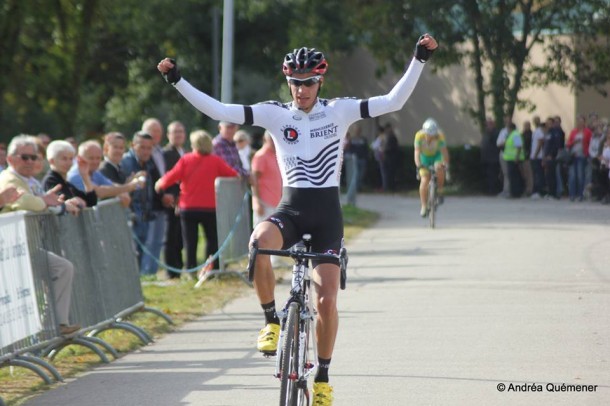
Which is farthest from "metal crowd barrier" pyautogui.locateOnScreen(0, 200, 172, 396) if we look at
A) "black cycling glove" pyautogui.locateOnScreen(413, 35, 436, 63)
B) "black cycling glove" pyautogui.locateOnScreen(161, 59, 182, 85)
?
"black cycling glove" pyautogui.locateOnScreen(413, 35, 436, 63)

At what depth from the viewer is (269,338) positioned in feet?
26.3

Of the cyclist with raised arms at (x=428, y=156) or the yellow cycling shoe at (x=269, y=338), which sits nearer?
the yellow cycling shoe at (x=269, y=338)

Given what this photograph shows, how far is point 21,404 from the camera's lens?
9.02 m

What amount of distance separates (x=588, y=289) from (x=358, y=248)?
21.8 ft

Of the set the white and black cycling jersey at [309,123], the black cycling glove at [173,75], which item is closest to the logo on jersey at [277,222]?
the white and black cycling jersey at [309,123]

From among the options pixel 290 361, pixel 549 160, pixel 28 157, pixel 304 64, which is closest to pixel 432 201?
pixel 549 160

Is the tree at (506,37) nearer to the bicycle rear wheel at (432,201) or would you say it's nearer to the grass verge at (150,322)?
the bicycle rear wheel at (432,201)

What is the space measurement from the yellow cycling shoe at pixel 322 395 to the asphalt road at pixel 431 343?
0.76m

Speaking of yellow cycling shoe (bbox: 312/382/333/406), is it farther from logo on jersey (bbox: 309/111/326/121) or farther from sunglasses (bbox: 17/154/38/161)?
sunglasses (bbox: 17/154/38/161)

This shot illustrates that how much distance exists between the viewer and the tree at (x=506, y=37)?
37094 millimetres

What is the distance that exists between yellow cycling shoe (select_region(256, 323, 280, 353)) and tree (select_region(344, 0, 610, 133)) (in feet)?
97.8

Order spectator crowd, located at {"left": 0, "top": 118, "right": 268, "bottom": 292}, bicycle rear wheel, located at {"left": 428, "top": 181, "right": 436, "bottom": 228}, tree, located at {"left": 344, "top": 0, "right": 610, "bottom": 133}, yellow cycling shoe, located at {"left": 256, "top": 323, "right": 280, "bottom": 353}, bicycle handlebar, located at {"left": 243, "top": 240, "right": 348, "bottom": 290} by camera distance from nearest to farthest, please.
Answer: bicycle handlebar, located at {"left": 243, "top": 240, "right": 348, "bottom": 290} → yellow cycling shoe, located at {"left": 256, "top": 323, "right": 280, "bottom": 353} → spectator crowd, located at {"left": 0, "top": 118, "right": 268, "bottom": 292} → bicycle rear wheel, located at {"left": 428, "top": 181, "right": 436, "bottom": 228} → tree, located at {"left": 344, "top": 0, "right": 610, "bottom": 133}

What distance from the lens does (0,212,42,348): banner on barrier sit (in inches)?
373

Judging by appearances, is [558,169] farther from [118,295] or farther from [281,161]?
[281,161]
